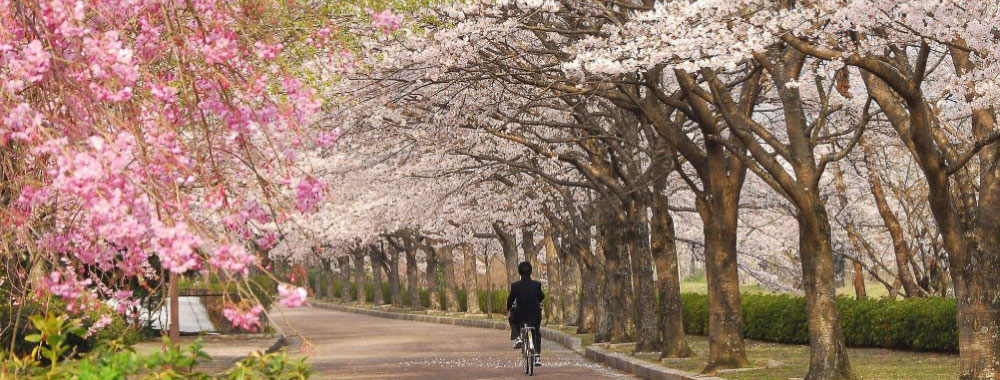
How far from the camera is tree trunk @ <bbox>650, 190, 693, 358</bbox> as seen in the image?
22531mm

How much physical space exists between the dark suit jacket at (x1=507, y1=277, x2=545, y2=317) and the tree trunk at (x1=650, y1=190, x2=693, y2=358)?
2572 mm

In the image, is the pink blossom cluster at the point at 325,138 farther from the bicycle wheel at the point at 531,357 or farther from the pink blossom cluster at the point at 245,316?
the bicycle wheel at the point at 531,357

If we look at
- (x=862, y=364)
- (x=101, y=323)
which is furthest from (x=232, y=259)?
(x=862, y=364)

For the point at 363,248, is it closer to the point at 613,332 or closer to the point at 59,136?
the point at 613,332

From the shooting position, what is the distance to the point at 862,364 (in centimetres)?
2041

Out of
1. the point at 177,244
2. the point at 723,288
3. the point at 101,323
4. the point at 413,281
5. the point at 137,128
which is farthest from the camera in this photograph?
the point at 413,281

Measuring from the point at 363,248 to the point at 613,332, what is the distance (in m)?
44.2

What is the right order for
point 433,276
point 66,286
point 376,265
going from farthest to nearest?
point 376,265 < point 433,276 < point 66,286

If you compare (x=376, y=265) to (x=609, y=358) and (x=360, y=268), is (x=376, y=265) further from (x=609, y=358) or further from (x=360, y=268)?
(x=609, y=358)

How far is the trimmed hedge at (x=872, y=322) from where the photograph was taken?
2208 centimetres

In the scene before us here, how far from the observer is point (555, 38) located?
23.2m

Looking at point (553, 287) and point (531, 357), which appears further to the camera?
point (553, 287)

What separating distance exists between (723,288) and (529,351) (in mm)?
3179

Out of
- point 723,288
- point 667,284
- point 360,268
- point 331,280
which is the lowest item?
point 723,288
